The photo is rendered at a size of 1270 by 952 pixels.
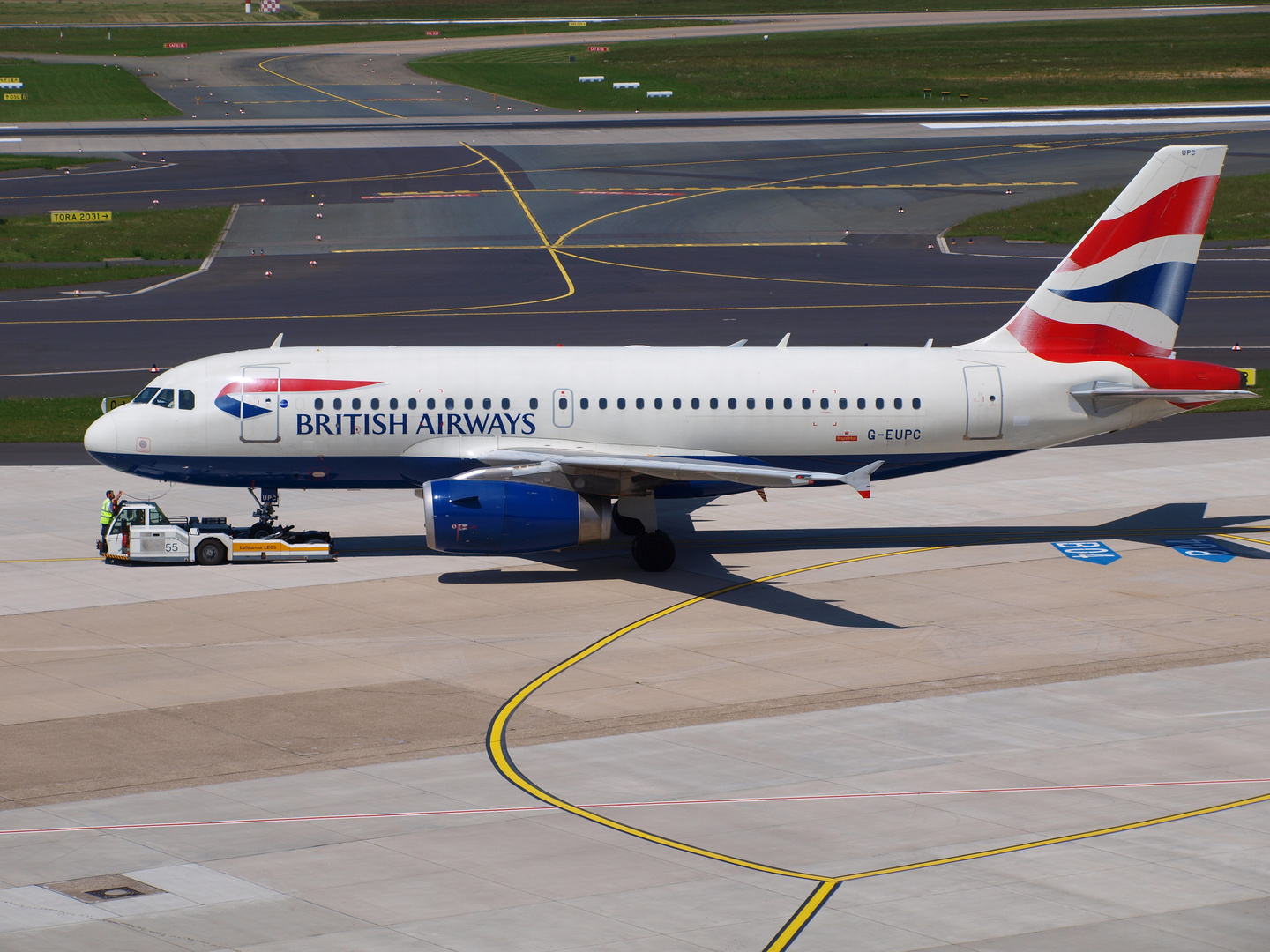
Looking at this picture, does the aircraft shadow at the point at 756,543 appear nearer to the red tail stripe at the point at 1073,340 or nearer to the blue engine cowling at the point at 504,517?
the blue engine cowling at the point at 504,517

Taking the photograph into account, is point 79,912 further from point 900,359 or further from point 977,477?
point 977,477

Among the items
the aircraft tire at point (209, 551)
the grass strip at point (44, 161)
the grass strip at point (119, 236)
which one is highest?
the grass strip at point (44, 161)

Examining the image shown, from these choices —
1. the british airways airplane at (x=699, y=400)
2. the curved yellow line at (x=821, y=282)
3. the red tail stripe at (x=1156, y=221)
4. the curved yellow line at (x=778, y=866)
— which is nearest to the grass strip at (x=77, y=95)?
the curved yellow line at (x=821, y=282)

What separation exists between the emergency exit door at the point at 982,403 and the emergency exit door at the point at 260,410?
1776 centimetres

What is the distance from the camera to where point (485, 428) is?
39.6 metres

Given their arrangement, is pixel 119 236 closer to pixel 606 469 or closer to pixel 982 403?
pixel 606 469

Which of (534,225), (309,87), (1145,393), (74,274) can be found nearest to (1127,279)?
(1145,393)

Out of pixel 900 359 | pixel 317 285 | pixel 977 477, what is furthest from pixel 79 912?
pixel 317 285

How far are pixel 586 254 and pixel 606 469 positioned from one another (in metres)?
47.8

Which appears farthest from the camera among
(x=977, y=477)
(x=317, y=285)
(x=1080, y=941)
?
(x=317, y=285)

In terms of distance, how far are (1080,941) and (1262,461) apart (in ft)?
115

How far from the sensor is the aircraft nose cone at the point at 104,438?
130 feet

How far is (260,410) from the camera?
129ft

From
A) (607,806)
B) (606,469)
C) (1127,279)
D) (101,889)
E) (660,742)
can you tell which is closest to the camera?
(101,889)
